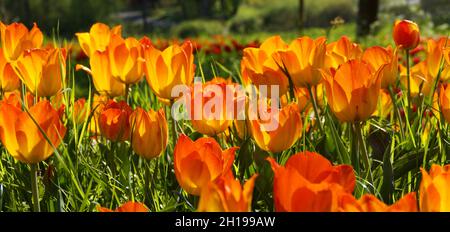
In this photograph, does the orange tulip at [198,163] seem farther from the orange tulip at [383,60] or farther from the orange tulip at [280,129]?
the orange tulip at [383,60]

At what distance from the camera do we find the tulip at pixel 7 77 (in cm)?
170

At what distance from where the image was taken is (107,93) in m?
1.80

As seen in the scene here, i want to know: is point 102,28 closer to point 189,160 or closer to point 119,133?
point 119,133

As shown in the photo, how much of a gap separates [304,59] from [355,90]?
0.29 metres

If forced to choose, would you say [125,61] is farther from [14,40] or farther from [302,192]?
[302,192]

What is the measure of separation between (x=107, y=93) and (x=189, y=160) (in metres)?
0.77

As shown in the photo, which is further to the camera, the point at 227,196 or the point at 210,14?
the point at 210,14

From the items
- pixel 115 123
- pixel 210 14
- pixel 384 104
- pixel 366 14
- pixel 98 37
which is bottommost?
pixel 210 14

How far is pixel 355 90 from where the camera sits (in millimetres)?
1293

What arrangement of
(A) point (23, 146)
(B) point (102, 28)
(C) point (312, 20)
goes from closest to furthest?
(A) point (23, 146) → (B) point (102, 28) → (C) point (312, 20)

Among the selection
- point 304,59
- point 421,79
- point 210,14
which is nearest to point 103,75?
point 304,59

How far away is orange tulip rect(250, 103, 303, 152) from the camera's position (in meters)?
1.27

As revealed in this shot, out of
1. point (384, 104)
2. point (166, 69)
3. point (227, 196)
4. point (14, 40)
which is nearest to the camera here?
point (227, 196)
